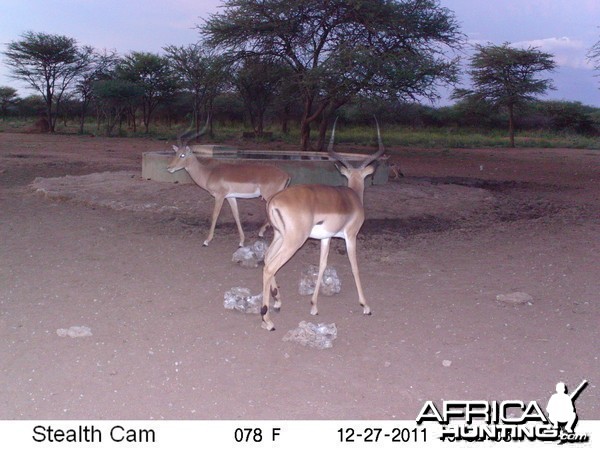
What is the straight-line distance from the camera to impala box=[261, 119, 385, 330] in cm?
500

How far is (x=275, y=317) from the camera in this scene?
5254 mm

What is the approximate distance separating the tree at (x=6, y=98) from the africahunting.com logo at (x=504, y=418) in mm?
46597

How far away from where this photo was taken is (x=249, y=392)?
151 inches

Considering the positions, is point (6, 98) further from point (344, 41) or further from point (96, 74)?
point (344, 41)

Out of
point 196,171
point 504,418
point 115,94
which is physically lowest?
point 504,418

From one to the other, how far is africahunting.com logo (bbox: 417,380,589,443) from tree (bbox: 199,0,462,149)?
14.3 m

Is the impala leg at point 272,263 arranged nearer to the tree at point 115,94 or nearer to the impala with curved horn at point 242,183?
the impala with curved horn at point 242,183

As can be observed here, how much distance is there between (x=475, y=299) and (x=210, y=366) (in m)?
2.59

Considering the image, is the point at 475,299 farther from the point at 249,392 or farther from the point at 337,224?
the point at 249,392

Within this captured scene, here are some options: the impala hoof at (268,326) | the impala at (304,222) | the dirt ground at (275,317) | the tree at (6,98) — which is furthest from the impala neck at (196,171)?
the tree at (6,98)

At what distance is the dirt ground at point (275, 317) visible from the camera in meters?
3.80

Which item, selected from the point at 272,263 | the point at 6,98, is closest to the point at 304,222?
the point at 272,263

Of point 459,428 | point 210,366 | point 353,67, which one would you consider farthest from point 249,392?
point 353,67

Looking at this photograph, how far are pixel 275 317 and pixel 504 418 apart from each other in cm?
215
